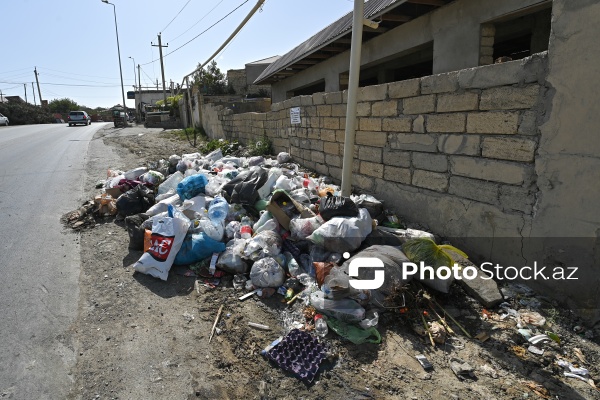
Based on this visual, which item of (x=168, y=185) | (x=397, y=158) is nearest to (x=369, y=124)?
(x=397, y=158)

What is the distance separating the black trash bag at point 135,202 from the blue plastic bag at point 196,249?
1768 millimetres

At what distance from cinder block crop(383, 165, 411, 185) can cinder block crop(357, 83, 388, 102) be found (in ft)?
2.88

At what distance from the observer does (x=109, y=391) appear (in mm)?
2264

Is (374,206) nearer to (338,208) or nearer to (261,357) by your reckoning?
(338,208)

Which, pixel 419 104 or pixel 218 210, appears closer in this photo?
pixel 419 104

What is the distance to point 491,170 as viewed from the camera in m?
3.25

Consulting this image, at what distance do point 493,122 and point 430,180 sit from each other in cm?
92

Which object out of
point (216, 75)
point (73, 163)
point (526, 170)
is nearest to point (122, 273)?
point (526, 170)

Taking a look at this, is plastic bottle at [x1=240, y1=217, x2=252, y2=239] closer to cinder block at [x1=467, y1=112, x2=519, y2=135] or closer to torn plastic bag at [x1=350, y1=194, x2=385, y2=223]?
torn plastic bag at [x1=350, y1=194, x2=385, y2=223]

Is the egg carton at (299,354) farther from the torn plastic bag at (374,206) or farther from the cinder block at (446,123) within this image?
the cinder block at (446,123)

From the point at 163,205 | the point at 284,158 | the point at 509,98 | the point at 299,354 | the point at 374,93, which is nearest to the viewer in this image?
the point at 299,354

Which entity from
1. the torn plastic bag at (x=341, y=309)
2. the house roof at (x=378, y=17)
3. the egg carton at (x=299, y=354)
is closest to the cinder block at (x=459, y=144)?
the torn plastic bag at (x=341, y=309)

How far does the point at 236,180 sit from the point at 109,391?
352cm

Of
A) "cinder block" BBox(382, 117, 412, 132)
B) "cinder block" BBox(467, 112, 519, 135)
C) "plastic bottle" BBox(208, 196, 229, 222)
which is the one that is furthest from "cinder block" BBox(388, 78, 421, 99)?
"plastic bottle" BBox(208, 196, 229, 222)
